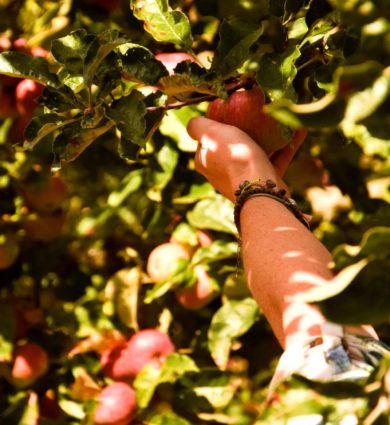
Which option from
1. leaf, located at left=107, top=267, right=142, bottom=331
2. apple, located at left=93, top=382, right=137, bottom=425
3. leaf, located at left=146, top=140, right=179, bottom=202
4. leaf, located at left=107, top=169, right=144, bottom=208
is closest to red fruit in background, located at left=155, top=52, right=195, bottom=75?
leaf, located at left=146, top=140, right=179, bottom=202

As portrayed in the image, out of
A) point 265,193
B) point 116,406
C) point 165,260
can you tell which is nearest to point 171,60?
point 265,193

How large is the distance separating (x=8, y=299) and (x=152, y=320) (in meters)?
0.38

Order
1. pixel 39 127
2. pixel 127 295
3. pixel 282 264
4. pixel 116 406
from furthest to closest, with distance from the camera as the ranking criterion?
pixel 127 295, pixel 116 406, pixel 39 127, pixel 282 264

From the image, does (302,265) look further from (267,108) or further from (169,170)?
(169,170)

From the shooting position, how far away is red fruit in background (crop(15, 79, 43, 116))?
1750mm

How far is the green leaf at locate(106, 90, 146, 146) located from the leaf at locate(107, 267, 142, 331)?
0.77 metres

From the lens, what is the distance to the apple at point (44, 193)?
189 centimetres

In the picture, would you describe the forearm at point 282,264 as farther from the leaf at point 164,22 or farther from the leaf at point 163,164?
the leaf at point 163,164

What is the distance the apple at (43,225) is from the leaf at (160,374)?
49cm

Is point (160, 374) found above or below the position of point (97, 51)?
below

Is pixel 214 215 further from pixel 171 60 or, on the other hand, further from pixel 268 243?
pixel 268 243

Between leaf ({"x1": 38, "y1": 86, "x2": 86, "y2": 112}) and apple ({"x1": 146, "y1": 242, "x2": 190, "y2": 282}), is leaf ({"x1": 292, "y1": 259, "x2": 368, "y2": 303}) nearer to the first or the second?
leaf ({"x1": 38, "y1": 86, "x2": 86, "y2": 112})

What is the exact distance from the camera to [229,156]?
1062 millimetres

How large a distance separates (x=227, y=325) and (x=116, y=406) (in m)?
0.28
